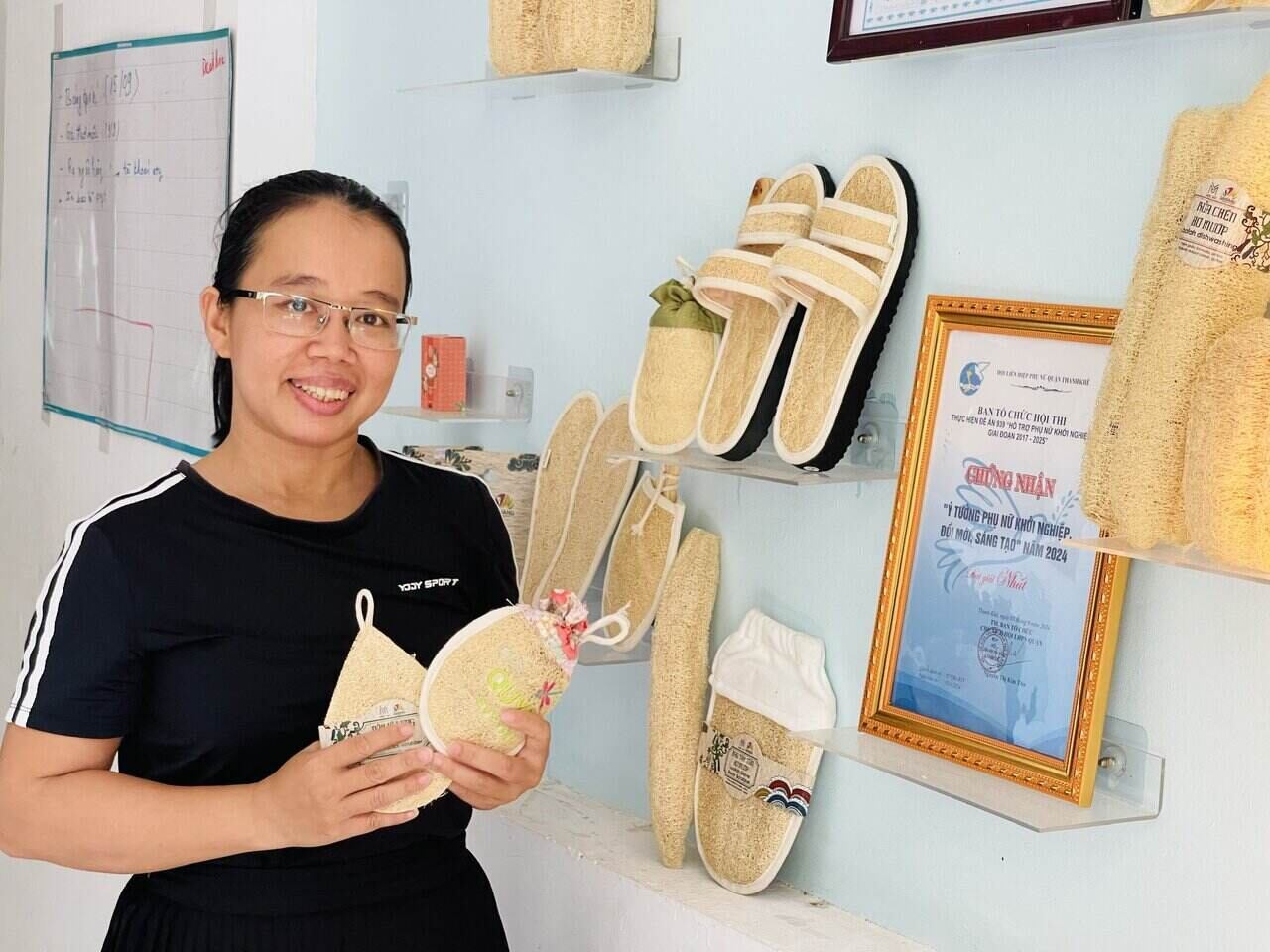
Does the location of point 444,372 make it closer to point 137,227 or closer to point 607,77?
point 607,77

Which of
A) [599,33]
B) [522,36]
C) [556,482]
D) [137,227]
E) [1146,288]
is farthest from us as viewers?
[137,227]

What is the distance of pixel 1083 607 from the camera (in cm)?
135

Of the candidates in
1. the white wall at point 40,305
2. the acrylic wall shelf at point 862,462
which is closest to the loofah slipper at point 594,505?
the acrylic wall shelf at point 862,462

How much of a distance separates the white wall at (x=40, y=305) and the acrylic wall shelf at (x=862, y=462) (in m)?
1.41

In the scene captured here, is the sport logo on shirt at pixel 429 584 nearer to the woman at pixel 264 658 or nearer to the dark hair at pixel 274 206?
the woman at pixel 264 658

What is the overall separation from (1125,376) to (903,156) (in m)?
0.47

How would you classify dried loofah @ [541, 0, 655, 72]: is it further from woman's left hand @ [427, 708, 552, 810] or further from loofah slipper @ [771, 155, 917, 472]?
woman's left hand @ [427, 708, 552, 810]

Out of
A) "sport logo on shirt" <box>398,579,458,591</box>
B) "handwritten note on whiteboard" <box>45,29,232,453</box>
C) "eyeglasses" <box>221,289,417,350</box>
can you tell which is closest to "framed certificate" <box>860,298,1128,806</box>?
"sport logo on shirt" <box>398,579,458,591</box>

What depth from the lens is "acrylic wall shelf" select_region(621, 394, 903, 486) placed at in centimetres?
156

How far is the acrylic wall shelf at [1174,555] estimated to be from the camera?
3.57 feet

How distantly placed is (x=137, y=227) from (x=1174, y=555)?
2573 millimetres

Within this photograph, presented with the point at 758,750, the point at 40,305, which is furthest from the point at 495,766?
the point at 40,305

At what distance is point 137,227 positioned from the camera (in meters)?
3.12

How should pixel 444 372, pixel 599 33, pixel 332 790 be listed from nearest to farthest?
pixel 332 790 → pixel 599 33 → pixel 444 372
